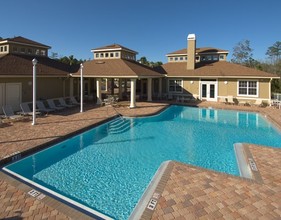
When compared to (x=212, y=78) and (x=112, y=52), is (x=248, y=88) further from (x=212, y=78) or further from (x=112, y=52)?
(x=112, y=52)

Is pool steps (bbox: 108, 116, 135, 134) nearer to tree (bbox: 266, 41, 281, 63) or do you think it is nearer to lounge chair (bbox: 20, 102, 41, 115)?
lounge chair (bbox: 20, 102, 41, 115)

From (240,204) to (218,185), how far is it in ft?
3.25

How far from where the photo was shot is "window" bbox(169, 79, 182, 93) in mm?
28317

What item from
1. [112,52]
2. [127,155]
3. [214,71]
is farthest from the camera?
[214,71]

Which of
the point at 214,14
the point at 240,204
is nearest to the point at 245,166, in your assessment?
the point at 240,204

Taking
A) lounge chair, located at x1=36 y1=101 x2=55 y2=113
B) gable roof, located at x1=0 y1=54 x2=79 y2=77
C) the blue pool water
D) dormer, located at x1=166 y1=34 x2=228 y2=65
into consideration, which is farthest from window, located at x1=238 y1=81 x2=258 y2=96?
lounge chair, located at x1=36 y1=101 x2=55 y2=113

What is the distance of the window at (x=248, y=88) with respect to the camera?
24125mm

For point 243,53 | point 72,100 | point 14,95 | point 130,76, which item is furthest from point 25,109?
point 243,53

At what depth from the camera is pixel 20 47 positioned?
22.5 metres

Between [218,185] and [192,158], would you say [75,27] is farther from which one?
[218,185]

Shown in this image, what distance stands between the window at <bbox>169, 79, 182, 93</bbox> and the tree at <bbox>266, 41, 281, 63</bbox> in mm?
42238

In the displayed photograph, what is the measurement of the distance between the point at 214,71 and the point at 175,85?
499 cm

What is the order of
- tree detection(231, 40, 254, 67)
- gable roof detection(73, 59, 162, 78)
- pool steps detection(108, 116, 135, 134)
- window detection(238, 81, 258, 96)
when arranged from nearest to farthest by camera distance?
pool steps detection(108, 116, 135, 134) < gable roof detection(73, 59, 162, 78) < window detection(238, 81, 258, 96) < tree detection(231, 40, 254, 67)

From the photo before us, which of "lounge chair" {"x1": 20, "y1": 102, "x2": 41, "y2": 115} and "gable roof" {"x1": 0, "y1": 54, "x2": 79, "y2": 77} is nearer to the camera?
"gable roof" {"x1": 0, "y1": 54, "x2": 79, "y2": 77}
